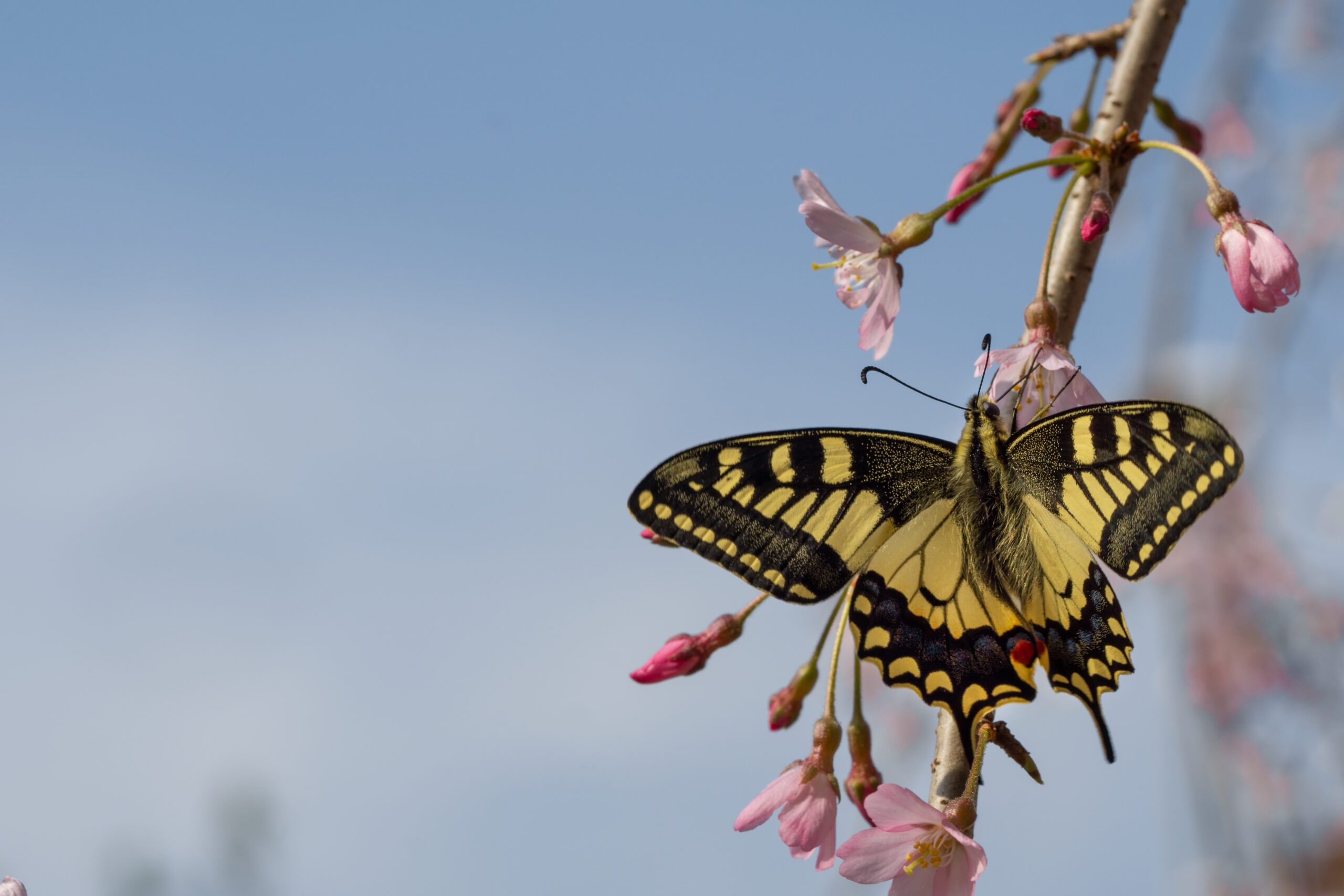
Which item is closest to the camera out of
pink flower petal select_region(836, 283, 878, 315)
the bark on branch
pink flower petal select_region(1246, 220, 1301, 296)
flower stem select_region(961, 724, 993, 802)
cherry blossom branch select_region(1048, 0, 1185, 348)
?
flower stem select_region(961, 724, 993, 802)

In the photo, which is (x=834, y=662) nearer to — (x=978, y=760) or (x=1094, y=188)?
(x=978, y=760)

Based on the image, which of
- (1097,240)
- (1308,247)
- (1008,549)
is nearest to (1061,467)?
(1008,549)

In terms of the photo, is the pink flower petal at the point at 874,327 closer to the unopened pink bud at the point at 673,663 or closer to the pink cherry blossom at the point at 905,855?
the unopened pink bud at the point at 673,663

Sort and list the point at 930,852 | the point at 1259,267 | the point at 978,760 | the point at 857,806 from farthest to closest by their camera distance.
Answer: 1. the point at 857,806
2. the point at 1259,267
3. the point at 930,852
4. the point at 978,760

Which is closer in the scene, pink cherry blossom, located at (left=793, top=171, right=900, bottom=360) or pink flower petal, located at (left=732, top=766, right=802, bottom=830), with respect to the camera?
pink flower petal, located at (left=732, top=766, right=802, bottom=830)

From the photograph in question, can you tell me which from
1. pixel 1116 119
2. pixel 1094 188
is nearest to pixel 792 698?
pixel 1094 188

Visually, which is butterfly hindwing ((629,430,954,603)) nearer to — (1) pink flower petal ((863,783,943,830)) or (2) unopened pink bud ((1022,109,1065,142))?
(1) pink flower petal ((863,783,943,830))

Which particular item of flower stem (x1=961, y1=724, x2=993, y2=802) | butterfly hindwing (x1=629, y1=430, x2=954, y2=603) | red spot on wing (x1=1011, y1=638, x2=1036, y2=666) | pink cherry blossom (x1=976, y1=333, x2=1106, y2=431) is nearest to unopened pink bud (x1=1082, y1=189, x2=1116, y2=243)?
pink cherry blossom (x1=976, y1=333, x2=1106, y2=431)

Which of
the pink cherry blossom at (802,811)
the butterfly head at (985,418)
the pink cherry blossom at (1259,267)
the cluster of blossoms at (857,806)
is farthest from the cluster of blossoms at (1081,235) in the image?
the pink cherry blossom at (802,811)
